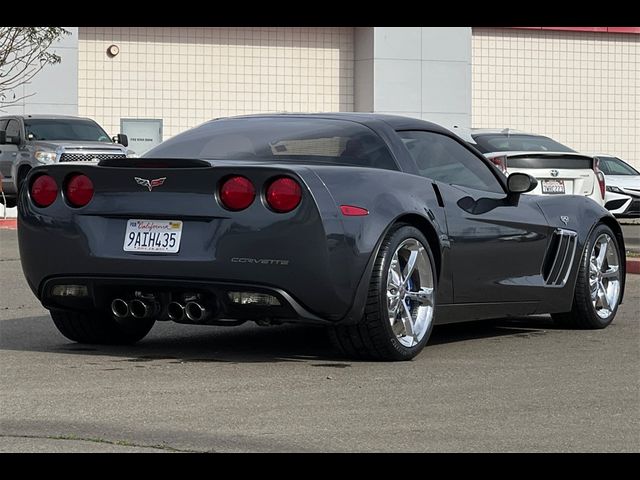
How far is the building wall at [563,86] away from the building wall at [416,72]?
117 centimetres

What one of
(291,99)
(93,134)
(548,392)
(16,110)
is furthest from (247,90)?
(548,392)

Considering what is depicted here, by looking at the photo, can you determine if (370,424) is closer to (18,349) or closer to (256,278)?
(256,278)

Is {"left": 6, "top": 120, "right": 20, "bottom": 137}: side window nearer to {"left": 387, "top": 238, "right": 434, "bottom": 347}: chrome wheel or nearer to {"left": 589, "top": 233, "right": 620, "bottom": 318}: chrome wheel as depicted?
{"left": 589, "top": 233, "right": 620, "bottom": 318}: chrome wheel

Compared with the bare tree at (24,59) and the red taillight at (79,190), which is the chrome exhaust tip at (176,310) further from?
the bare tree at (24,59)

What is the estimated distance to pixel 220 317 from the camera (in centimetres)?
768

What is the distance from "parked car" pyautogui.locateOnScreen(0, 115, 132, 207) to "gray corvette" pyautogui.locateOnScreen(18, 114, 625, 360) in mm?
17062

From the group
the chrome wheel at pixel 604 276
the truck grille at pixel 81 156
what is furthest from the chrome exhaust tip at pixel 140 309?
the truck grille at pixel 81 156

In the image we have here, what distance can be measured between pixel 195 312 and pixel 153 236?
1.52 ft

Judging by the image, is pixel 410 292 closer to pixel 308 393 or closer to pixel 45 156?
pixel 308 393

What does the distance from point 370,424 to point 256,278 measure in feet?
5.66

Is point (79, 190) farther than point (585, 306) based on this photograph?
No

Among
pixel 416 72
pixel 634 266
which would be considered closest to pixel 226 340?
pixel 634 266

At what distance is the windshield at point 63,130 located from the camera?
88.3 ft

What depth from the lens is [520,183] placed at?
29.7 feet
